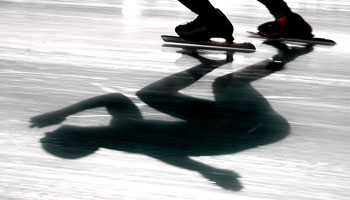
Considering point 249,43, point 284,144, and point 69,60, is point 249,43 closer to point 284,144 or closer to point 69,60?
point 69,60

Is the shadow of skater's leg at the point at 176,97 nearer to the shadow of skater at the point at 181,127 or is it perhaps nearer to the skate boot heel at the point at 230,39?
the shadow of skater at the point at 181,127

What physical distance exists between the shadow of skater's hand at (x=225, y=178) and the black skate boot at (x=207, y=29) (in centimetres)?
248

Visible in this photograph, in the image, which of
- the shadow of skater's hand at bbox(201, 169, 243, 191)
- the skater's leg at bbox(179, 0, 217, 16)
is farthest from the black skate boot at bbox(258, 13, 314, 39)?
the shadow of skater's hand at bbox(201, 169, 243, 191)

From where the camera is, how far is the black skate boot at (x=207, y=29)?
5273 millimetres

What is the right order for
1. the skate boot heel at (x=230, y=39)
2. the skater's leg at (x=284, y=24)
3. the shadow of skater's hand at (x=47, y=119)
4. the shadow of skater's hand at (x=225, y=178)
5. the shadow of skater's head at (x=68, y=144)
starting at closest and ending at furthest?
the shadow of skater's hand at (x=225, y=178) → the shadow of skater's head at (x=68, y=144) → the shadow of skater's hand at (x=47, y=119) → the skate boot heel at (x=230, y=39) → the skater's leg at (x=284, y=24)

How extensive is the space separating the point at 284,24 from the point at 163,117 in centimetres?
228

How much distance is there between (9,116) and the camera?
356cm

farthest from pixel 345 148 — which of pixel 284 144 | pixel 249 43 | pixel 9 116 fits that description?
pixel 249 43

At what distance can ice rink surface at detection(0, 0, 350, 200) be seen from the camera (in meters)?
2.73

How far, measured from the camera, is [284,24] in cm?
573

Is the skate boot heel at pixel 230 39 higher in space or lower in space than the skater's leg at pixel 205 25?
lower

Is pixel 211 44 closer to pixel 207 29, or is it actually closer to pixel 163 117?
pixel 207 29

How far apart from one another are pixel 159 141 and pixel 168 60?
5.77 ft

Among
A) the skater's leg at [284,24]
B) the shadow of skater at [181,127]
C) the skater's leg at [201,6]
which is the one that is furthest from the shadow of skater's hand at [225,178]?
the skater's leg at [284,24]
